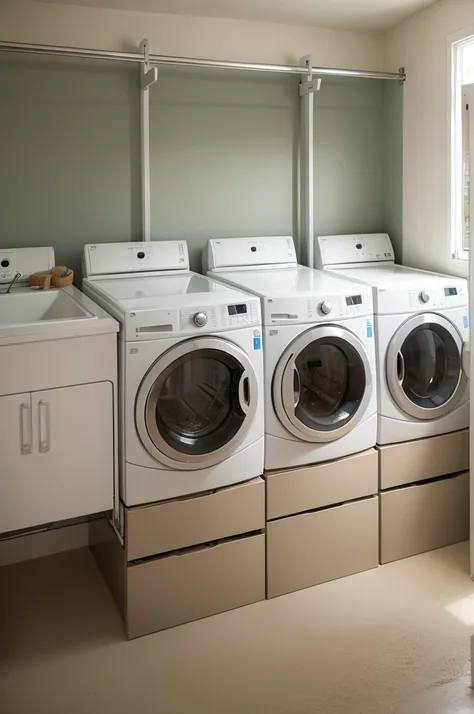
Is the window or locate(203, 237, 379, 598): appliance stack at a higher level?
the window

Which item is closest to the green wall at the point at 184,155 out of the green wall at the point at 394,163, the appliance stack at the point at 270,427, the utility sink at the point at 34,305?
the green wall at the point at 394,163

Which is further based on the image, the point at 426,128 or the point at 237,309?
the point at 426,128

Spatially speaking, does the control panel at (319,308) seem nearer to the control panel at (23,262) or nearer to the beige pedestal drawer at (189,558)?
the beige pedestal drawer at (189,558)

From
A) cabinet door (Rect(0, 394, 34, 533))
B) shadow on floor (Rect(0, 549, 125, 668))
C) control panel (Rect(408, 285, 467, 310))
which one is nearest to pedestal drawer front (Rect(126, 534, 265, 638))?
shadow on floor (Rect(0, 549, 125, 668))

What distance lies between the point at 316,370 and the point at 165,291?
693 mm

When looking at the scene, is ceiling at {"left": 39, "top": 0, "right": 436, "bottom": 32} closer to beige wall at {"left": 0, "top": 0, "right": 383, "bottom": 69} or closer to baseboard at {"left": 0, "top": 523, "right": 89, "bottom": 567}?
beige wall at {"left": 0, "top": 0, "right": 383, "bottom": 69}

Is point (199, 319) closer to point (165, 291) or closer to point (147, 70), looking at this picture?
point (165, 291)

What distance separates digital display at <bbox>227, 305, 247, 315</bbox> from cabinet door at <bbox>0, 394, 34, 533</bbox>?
0.78 m

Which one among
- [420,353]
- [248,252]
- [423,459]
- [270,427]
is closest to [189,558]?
[270,427]

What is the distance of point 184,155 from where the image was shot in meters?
3.34

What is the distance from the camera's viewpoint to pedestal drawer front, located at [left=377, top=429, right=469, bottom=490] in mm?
2986

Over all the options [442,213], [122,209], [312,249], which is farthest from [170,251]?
[442,213]

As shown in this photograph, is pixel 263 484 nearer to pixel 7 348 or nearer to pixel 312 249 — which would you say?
pixel 7 348

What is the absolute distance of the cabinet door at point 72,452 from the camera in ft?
7.70
